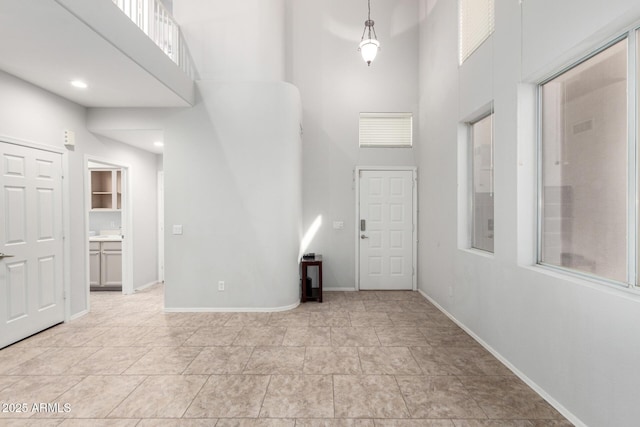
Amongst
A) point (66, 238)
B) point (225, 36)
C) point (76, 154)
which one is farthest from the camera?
point (225, 36)

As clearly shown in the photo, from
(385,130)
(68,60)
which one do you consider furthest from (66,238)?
(385,130)

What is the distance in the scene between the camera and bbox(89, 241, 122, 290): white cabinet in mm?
5223

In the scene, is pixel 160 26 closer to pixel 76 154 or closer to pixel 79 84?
pixel 79 84

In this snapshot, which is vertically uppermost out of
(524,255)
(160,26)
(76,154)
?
(160,26)

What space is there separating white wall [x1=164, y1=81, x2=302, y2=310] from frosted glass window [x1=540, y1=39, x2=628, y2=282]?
9.64 feet

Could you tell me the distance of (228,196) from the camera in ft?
13.8

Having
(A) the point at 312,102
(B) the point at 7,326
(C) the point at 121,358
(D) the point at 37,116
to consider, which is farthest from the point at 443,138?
(B) the point at 7,326

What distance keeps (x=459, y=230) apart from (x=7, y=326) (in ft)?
16.5

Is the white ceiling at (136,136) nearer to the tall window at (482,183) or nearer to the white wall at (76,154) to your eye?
the white wall at (76,154)

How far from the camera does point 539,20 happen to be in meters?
2.37

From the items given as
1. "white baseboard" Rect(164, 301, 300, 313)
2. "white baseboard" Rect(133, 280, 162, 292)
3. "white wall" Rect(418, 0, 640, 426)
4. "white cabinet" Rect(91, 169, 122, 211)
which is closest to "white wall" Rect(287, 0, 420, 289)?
"white wall" Rect(418, 0, 640, 426)

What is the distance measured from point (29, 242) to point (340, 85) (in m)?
4.79

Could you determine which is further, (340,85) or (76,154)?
(340,85)

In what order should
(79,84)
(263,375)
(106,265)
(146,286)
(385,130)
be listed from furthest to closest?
(146,286), (385,130), (106,265), (79,84), (263,375)
